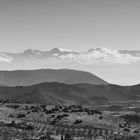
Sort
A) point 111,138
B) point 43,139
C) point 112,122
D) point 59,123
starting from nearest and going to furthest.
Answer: point 43,139, point 111,138, point 59,123, point 112,122

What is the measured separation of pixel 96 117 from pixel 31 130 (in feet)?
122

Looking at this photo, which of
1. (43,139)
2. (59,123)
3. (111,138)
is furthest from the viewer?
(59,123)

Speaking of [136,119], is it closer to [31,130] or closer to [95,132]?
[95,132]

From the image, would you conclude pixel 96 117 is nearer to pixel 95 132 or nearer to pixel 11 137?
pixel 95 132

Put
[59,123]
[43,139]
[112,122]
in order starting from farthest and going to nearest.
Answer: [112,122] < [59,123] < [43,139]

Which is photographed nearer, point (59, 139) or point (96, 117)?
point (59, 139)

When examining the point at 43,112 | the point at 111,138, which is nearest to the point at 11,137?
the point at 111,138

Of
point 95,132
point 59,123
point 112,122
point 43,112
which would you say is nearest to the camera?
point 95,132

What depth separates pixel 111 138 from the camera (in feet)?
232

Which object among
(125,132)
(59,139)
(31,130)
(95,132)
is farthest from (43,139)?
(125,132)

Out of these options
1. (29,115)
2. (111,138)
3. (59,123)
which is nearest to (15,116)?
(29,115)

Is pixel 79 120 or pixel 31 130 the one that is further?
pixel 79 120

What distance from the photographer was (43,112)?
116625mm

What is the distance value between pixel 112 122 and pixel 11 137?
151 ft
